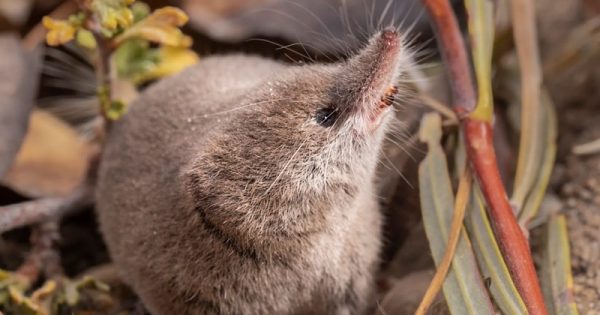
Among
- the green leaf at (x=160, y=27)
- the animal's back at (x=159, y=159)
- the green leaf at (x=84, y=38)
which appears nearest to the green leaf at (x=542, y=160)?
the animal's back at (x=159, y=159)

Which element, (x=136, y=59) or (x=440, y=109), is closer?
(x=440, y=109)

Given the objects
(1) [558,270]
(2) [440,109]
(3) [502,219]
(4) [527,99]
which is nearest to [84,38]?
(2) [440,109]

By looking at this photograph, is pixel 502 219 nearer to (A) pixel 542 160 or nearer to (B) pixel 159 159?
(A) pixel 542 160

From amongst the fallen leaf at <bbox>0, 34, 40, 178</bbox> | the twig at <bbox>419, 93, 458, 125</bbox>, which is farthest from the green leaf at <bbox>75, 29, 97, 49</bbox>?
the twig at <bbox>419, 93, 458, 125</bbox>

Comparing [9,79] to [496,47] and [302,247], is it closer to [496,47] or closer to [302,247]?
[302,247]

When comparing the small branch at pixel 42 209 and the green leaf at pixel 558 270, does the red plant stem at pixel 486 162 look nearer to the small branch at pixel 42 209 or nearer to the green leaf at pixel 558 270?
the green leaf at pixel 558 270

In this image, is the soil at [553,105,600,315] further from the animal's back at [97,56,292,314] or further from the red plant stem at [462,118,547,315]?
the animal's back at [97,56,292,314]
